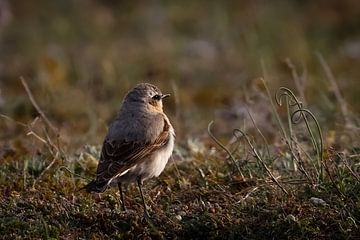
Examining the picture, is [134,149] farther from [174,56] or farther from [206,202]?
[174,56]

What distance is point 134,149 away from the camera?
725cm

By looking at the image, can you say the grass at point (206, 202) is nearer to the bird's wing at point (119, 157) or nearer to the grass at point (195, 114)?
the grass at point (195, 114)

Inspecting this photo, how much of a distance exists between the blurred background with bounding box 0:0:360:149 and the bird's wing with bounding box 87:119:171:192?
7.22 ft

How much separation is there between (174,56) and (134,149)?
292 inches

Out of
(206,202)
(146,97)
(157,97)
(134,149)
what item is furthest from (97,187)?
(157,97)

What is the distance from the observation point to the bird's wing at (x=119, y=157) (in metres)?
6.93

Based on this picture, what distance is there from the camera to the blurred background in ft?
37.8

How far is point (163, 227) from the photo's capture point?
22.1 feet

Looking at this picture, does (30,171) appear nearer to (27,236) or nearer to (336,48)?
(27,236)

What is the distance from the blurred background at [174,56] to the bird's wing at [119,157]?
2.20 metres

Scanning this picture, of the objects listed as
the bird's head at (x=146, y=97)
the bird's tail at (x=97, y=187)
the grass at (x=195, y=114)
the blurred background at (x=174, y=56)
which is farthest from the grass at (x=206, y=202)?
the blurred background at (x=174, y=56)

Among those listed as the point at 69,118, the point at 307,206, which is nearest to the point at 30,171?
the point at 307,206

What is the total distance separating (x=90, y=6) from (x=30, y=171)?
9.63m

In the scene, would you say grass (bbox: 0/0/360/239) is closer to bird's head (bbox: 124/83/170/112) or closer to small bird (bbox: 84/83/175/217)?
small bird (bbox: 84/83/175/217)
